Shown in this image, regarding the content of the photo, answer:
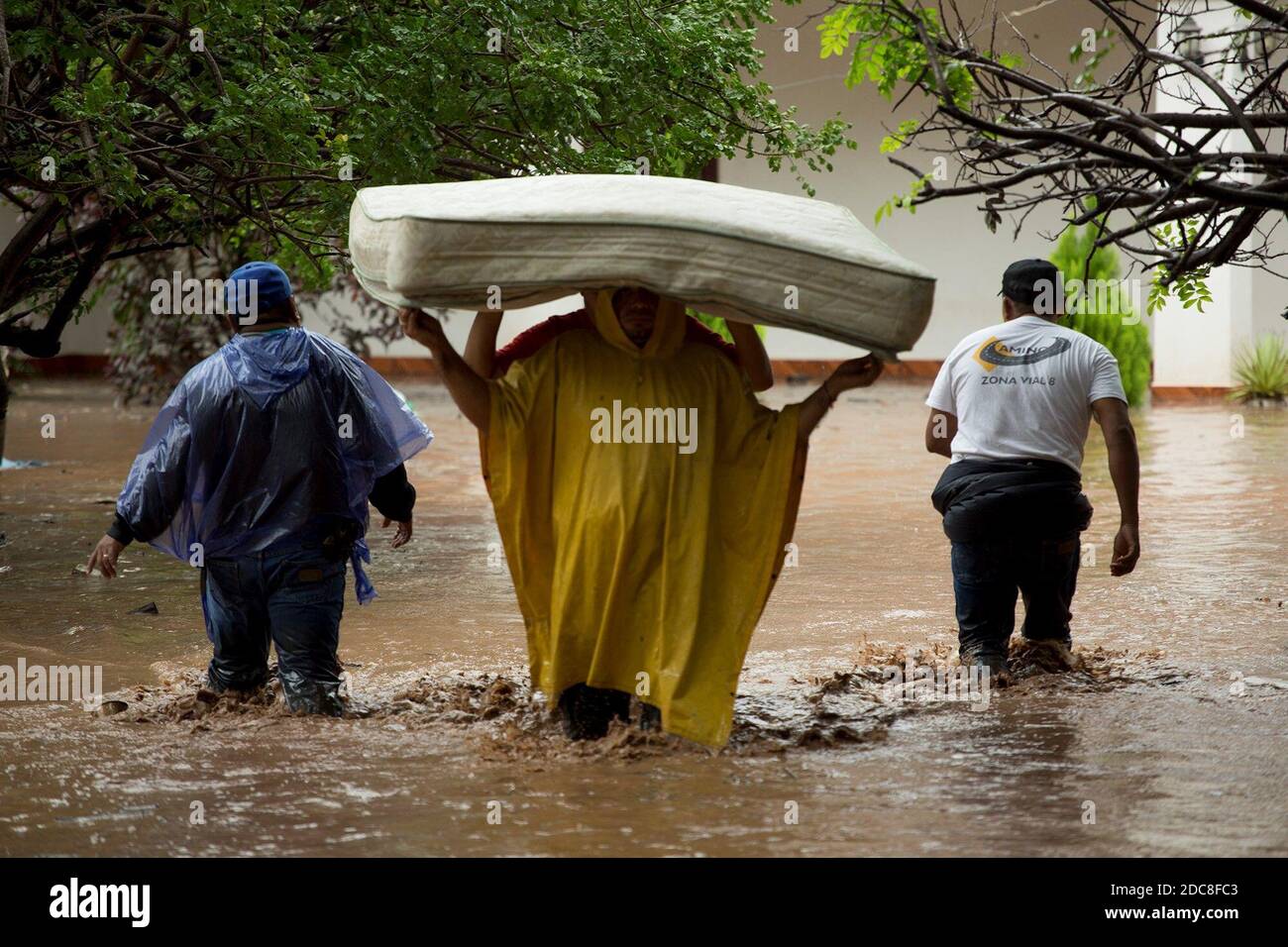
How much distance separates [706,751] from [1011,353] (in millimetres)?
2042

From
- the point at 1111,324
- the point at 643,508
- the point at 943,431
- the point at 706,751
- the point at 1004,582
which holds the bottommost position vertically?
the point at 706,751

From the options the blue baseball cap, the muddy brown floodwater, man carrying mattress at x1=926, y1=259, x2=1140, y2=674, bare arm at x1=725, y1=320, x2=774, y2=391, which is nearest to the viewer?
the muddy brown floodwater

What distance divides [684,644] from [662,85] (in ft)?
12.8

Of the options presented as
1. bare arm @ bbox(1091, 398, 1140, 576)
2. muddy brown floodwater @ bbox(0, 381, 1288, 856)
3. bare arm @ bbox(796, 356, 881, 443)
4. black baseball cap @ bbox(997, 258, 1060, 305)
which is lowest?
muddy brown floodwater @ bbox(0, 381, 1288, 856)

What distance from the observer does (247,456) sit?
5.41 meters

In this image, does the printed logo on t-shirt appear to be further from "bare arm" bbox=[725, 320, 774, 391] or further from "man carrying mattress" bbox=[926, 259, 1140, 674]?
"bare arm" bbox=[725, 320, 774, 391]

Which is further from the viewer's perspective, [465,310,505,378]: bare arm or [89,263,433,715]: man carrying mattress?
[89,263,433,715]: man carrying mattress

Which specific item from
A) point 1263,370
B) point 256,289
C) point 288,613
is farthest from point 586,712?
point 1263,370

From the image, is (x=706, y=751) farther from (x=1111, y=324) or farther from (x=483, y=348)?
(x=1111, y=324)

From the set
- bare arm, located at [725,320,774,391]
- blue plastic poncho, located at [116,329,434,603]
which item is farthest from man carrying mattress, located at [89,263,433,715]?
bare arm, located at [725,320,774,391]

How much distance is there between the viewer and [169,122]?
793 cm

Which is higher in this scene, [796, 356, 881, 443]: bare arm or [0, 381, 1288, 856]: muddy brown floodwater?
[796, 356, 881, 443]: bare arm

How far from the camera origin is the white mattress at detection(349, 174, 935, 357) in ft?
15.2

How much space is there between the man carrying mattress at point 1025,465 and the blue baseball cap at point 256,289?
8.01 ft
